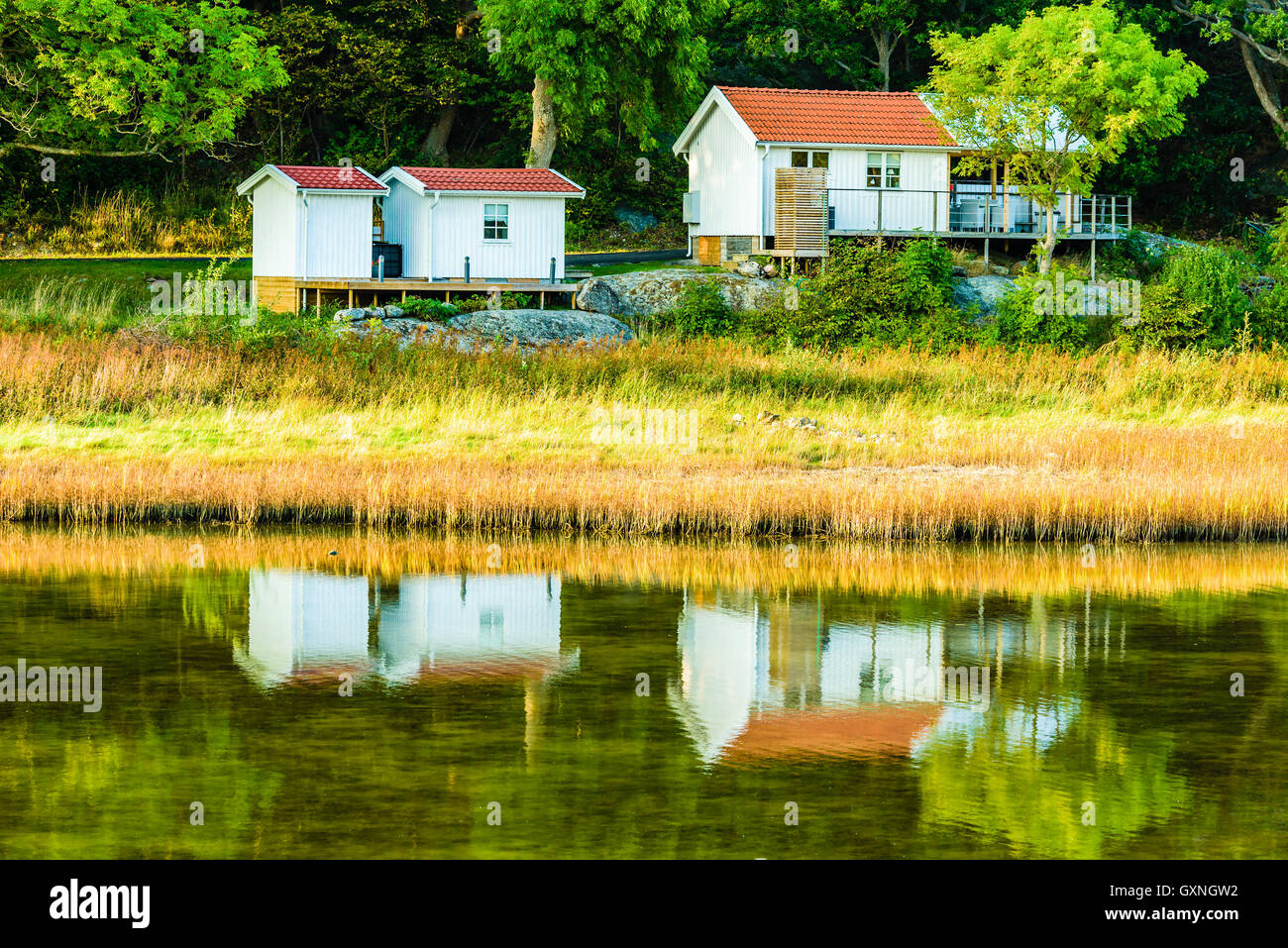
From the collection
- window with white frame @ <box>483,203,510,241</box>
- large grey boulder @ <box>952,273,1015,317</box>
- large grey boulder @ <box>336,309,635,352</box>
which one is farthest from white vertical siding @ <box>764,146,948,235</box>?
large grey boulder @ <box>336,309,635,352</box>

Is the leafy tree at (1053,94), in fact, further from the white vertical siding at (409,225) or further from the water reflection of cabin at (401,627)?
the water reflection of cabin at (401,627)

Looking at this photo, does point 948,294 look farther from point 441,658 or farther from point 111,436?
point 441,658

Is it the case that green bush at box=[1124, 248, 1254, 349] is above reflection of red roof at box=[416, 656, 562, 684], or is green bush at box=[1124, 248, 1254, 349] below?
above

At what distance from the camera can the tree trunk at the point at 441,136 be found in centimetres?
5419

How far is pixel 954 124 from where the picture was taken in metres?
43.0

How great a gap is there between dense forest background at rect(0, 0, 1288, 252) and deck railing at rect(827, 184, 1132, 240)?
6245 mm

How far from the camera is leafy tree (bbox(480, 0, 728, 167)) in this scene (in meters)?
45.8

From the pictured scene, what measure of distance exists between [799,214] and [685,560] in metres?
24.4

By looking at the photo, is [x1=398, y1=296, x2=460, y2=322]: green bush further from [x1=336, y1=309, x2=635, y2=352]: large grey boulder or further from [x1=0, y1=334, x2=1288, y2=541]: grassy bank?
[x1=0, y1=334, x2=1288, y2=541]: grassy bank

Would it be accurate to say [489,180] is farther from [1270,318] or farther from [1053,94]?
[1270,318]

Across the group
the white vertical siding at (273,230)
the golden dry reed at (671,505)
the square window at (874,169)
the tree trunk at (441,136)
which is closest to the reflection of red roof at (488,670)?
the golden dry reed at (671,505)

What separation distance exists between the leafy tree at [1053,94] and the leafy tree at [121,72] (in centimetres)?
1798

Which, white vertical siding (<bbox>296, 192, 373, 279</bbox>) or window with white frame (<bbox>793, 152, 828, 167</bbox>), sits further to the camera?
window with white frame (<bbox>793, 152, 828, 167</bbox>)

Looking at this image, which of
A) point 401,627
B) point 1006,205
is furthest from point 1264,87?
point 401,627
